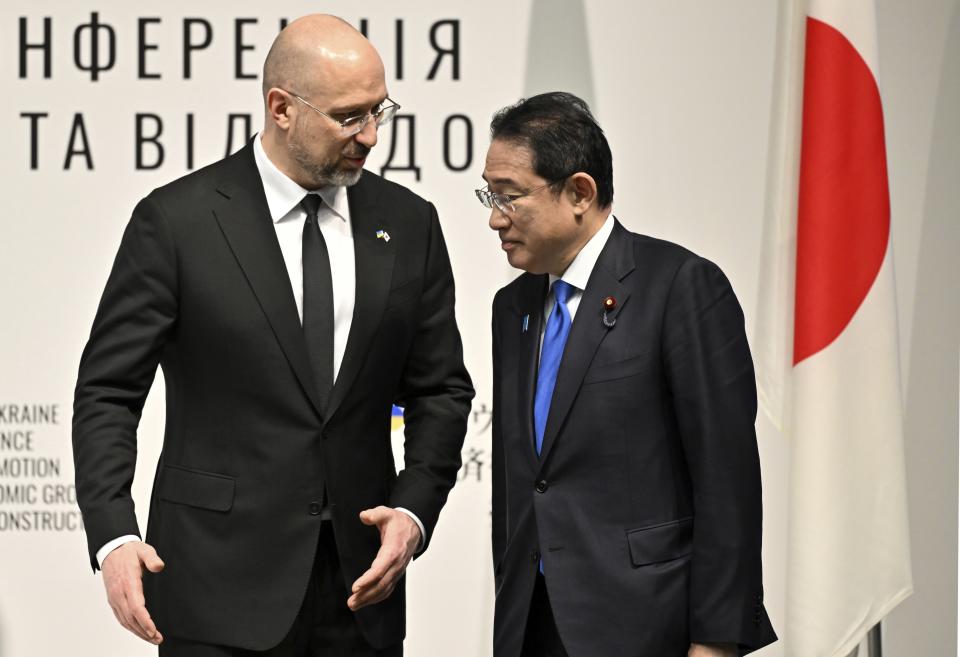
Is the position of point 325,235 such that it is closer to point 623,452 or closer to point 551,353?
point 551,353

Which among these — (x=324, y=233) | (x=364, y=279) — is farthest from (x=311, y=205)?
(x=364, y=279)

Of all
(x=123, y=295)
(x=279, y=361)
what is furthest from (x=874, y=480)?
(x=123, y=295)

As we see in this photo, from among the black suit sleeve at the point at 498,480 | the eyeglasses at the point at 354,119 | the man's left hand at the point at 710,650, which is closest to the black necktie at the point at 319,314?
the eyeglasses at the point at 354,119

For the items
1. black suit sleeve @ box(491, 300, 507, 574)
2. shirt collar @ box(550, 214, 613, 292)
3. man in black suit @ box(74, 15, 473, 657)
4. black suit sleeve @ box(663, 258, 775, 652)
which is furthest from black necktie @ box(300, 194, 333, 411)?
black suit sleeve @ box(663, 258, 775, 652)

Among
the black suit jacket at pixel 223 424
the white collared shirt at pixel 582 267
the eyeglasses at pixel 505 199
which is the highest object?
the eyeglasses at pixel 505 199

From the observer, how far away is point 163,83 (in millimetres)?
3682

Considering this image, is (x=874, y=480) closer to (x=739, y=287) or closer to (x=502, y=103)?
(x=739, y=287)

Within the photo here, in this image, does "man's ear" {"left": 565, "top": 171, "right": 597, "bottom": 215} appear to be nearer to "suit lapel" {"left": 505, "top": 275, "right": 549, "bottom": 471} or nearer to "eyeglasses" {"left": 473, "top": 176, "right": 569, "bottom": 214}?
"eyeglasses" {"left": 473, "top": 176, "right": 569, "bottom": 214}

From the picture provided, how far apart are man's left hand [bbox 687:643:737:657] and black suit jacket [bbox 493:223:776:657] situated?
0.08ft

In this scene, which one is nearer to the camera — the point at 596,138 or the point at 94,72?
the point at 596,138

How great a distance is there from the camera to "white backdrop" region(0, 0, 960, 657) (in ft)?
12.0

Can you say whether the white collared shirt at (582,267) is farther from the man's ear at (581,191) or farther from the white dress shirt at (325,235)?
the white dress shirt at (325,235)

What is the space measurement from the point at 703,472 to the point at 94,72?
2.49 metres

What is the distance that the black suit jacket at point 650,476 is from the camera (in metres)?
2.04
